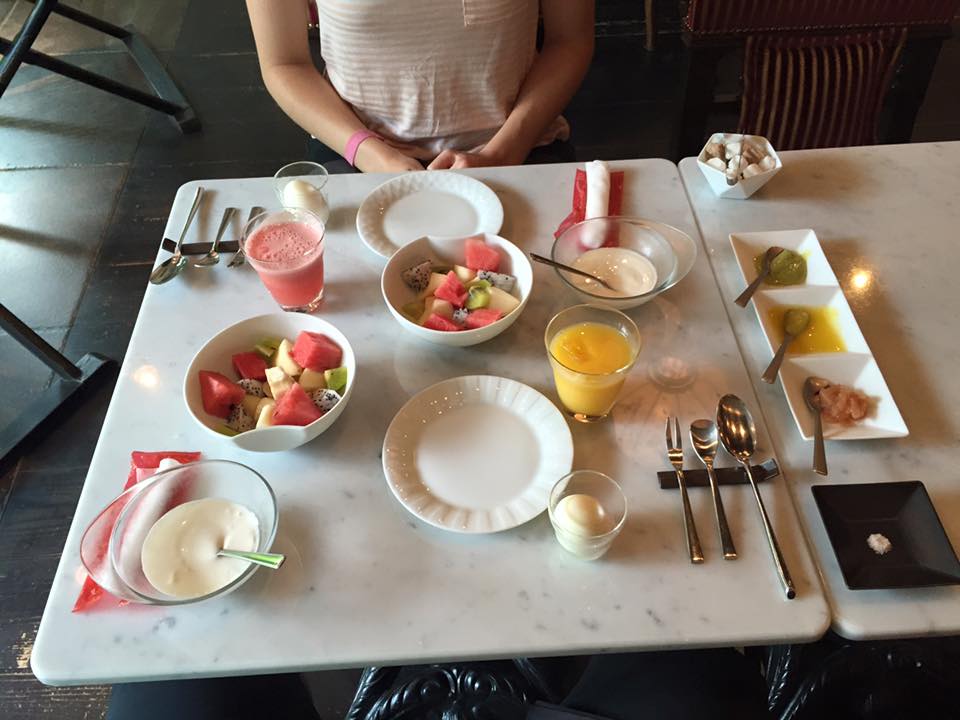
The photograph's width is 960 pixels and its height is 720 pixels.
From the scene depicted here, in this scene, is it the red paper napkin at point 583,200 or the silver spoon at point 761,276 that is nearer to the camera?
the silver spoon at point 761,276

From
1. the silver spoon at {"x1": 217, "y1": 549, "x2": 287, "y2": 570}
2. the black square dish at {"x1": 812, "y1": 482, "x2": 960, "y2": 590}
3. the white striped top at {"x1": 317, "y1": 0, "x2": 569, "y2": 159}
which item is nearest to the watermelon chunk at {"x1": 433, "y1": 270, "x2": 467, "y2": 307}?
the silver spoon at {"x1": 217, "y1": 549, "x2": 287, "y2": 570}

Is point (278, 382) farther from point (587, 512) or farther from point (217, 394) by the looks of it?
point (587, 512)

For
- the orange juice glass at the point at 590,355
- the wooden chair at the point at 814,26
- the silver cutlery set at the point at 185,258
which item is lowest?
the silver cutlery set at the point at 185,258

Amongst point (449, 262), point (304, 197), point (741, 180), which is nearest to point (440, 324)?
point (449, 262)

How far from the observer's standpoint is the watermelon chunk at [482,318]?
1086 millimetres

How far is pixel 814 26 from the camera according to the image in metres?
1.75

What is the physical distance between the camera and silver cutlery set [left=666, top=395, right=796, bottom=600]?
87cm

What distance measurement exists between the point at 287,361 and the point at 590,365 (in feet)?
1.43

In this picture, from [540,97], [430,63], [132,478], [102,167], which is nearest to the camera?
[132,478]

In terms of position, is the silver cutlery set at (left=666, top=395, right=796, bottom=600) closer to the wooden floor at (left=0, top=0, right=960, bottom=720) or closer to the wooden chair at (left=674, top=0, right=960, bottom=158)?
the wooden floor at (left=0, top=0, right=960, bottom=720)

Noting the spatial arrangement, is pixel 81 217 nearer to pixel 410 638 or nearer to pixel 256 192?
pixel 256 192

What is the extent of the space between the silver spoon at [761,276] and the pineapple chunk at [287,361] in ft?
2.29

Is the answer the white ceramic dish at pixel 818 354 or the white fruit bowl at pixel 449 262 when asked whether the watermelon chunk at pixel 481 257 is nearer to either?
the white fruit bowl at pixel 449 262

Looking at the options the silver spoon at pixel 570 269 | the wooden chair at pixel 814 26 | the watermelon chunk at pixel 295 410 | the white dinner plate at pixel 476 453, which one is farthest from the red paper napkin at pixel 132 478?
the wooden chair at pixel 814 26
